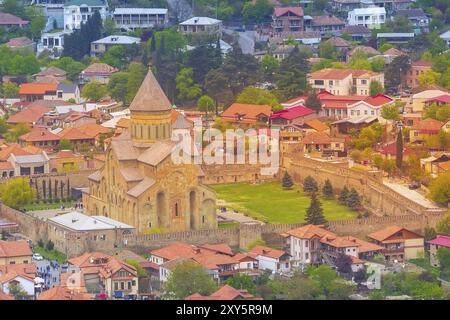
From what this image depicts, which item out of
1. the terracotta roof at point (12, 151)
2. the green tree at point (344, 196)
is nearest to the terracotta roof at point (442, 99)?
the green tree at point (344, 196)

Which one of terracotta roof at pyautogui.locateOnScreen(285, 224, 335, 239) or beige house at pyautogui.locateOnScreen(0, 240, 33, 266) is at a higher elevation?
terracotta roof at pyautogui.locateOnScreen(285, 224, 335, 239)

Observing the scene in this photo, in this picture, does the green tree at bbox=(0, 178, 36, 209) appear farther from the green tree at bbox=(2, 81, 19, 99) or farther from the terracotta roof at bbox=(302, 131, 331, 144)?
the green tree at bbox=(2, 81, 19, 99)

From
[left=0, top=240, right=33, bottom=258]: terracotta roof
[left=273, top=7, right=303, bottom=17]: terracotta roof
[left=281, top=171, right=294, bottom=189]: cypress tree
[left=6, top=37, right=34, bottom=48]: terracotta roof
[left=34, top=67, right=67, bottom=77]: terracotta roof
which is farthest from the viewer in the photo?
[left=273, top=7, right=303, bottom=17]: terracotta roof

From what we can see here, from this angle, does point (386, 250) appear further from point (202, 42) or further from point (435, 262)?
point (202, 42)

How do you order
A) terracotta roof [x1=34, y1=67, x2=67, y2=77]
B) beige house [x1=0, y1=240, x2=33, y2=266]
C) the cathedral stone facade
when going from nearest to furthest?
beige house [x1=0, y1=240, x2=33, y2=266] < the cathedral stone facade < terracotta roof [x1=34, y1=67, x2=67, y2=77]

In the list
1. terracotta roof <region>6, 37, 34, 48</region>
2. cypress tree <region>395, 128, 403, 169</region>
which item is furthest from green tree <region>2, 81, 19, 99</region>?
cypress tree <region>395, 128, 403, 169</region>

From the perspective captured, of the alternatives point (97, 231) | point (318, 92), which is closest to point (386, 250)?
point (97, 231)

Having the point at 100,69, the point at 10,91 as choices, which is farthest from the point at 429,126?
the point at 100,69

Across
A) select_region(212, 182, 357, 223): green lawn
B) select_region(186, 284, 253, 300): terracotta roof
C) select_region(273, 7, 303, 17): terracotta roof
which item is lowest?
select_region(212, 182, 357, 223): green lawn
